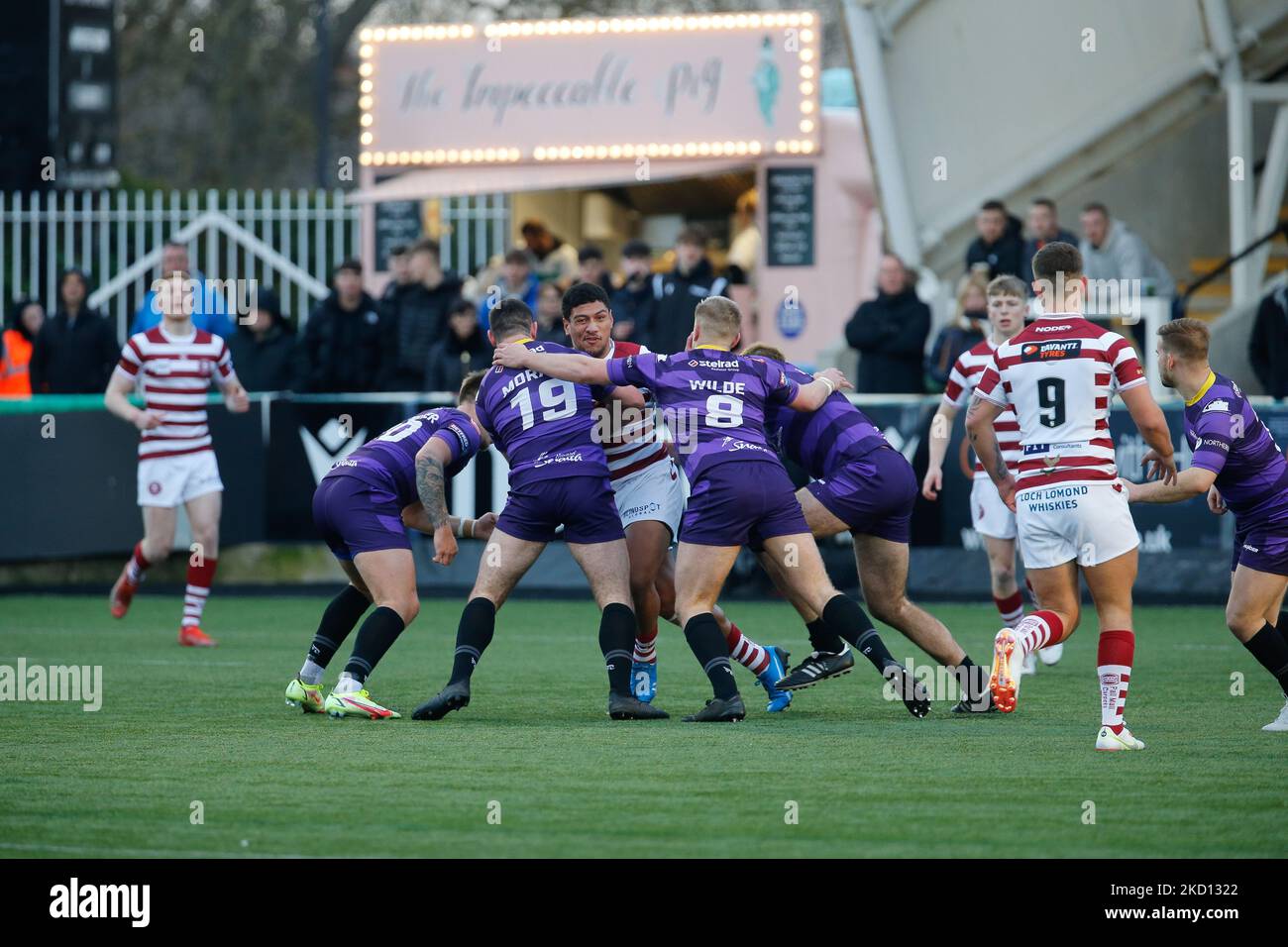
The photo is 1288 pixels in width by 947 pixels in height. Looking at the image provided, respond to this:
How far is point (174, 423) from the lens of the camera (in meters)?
13.7

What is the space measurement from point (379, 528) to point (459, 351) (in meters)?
7.95

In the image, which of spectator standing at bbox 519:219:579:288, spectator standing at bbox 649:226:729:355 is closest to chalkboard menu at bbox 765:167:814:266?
spectator standing at bbox 519:219:579:288

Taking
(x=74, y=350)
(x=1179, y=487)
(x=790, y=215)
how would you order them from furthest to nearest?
(x=790, y=215) → (x=74, y=350) → (x=1179, y=487)

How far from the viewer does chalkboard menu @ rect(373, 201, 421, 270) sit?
24.7 m

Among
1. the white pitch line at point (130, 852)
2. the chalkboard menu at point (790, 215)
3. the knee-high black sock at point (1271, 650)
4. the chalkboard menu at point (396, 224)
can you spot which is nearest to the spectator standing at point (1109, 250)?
the chalkboard menu at point (790, 215)

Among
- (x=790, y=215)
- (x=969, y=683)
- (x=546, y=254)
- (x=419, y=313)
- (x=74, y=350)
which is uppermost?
(x=790, y=215)

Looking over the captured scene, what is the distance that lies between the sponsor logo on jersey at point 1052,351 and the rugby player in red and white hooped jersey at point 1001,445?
2.60 m

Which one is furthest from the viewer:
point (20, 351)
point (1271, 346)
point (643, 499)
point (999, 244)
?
point (20, 351)

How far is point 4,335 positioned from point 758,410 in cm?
1265

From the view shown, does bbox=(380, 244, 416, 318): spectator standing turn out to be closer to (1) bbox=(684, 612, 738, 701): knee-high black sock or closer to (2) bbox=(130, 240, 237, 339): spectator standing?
(2) bbox=(130, 240, 237, 339): spectator standing

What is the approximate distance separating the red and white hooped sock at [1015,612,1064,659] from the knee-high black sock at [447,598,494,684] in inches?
93.4

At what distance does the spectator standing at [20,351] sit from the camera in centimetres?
1945
